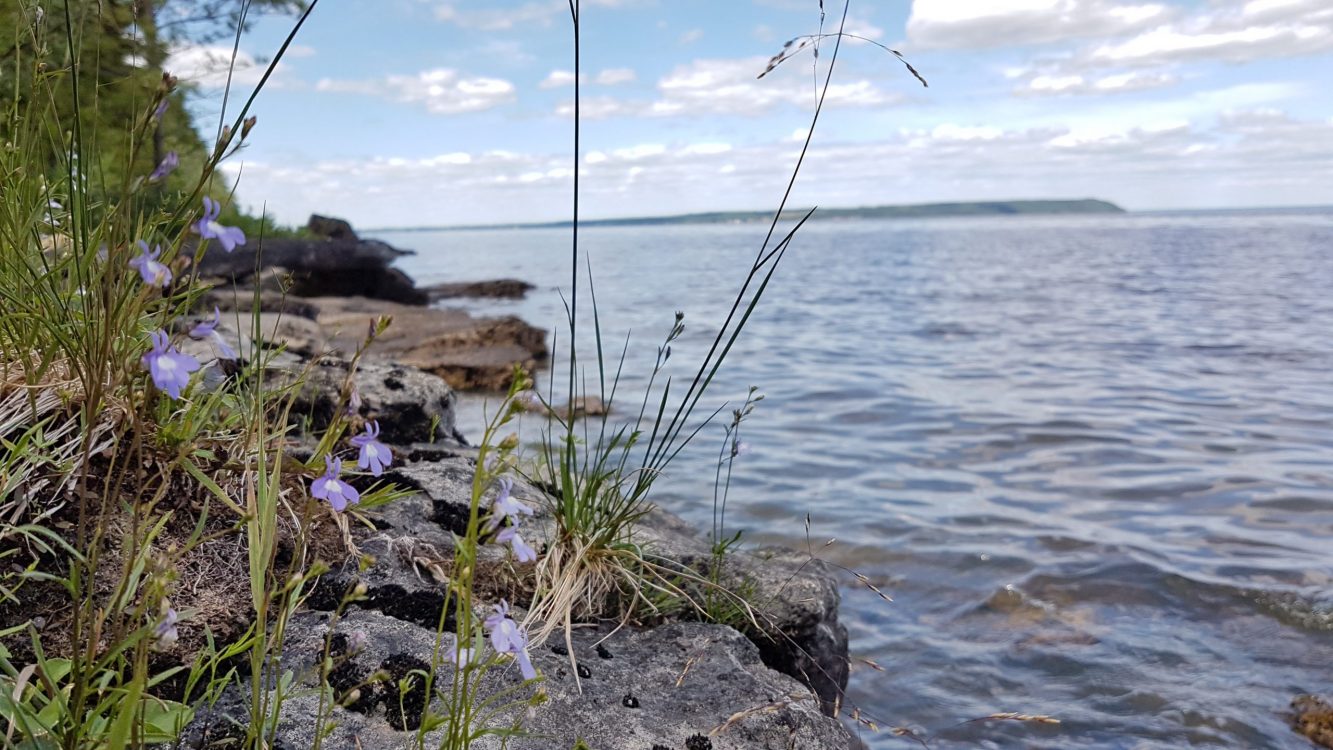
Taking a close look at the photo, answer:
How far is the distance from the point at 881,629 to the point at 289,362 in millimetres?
3146

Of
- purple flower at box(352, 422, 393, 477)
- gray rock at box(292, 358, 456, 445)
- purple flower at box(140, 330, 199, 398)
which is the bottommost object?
gray rock at box(292, 358, 456, 445)

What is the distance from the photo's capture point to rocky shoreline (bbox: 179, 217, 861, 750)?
2076mm

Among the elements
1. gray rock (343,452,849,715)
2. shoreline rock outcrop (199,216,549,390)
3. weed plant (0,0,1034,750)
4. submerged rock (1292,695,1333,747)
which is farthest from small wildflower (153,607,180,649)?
submerged rock (1292,695,1333,747)

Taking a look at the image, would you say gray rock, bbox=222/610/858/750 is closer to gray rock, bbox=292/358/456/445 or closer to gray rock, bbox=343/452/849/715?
gray rock, bbox=343/452/849/715

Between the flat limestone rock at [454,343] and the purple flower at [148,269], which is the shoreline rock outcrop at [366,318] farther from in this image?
the purple flower at [148,269]

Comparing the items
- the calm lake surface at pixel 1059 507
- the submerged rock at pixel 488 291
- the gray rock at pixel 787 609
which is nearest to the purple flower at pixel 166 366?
the gray rock at pixel 787 609

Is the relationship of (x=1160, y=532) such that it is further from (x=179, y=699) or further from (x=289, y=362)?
(x=179, y=699)

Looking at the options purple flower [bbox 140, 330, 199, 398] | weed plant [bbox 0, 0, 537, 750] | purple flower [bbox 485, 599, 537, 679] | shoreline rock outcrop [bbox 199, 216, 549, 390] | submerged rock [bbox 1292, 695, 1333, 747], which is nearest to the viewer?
purple flower [bbox 140, 330, 199, 398]

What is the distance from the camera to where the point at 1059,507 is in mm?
6531

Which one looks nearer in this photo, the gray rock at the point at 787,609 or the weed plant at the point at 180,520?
the weed plant at the point at 180,520

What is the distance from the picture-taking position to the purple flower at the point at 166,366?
3.96ft

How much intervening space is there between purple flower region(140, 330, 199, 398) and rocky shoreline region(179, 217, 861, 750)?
438mm

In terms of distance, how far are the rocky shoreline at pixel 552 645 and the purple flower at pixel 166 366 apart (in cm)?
44

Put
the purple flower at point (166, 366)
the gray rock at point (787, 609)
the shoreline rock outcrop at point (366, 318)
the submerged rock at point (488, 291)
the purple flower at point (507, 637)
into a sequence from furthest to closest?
1. the submerged rock at point (488, 291)
2. the shoreline rock outcrop at point (366, 318)
3. the gray rock at point (787, 609)
4. the purple flower at point (507, 637)
5. the purple flower at point (166, 366)
